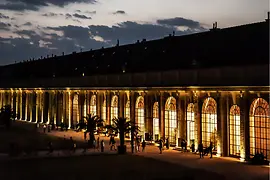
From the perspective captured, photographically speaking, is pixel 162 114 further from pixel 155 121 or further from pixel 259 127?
pixel 259 127

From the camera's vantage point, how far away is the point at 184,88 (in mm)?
48625

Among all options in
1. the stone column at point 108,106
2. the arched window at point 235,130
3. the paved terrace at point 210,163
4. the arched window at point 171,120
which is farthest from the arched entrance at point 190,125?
the stone column at point 108,106

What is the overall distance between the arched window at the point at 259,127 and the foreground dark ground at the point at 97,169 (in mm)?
7810

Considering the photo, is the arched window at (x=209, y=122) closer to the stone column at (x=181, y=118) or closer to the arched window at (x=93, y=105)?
→ the stone column at (x=181, y=118)

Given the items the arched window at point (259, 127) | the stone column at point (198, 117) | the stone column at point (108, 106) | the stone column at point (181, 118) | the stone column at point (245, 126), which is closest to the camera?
the arched window at point (259, 127)

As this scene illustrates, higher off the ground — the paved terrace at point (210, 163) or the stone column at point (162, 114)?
the stone column at point (162, 114)

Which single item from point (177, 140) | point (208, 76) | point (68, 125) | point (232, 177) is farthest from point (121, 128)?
point (68, 125)

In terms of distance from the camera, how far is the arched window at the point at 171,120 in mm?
51500

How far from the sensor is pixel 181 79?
167 feet

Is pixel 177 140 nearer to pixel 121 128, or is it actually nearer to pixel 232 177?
pixel 121 128

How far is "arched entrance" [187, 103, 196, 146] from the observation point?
48.1 metres

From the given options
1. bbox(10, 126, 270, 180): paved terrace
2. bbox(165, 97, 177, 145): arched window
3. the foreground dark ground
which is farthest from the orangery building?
the foreground dark ground

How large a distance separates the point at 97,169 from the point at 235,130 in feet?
48.5

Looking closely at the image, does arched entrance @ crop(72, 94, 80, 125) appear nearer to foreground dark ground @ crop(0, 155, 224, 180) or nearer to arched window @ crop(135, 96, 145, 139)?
arched window @ crop(135, 96, 145, 139)
